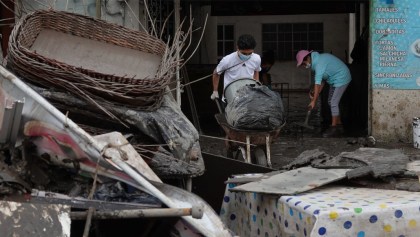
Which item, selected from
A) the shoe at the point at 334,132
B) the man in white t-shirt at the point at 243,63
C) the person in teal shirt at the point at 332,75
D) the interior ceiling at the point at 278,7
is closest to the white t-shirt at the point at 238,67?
the man in white t-shirt at the point at 243,63

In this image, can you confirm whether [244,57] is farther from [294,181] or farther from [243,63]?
[294,181]

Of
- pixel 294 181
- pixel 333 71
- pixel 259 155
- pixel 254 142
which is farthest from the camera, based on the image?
pixel 333 71

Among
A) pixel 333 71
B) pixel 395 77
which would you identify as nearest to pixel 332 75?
pixel 333 71

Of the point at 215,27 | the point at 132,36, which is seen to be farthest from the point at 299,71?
the point at 132,36

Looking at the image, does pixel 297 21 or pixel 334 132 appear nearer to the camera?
pixel 334 132

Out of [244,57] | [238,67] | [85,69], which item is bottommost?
[238,67]

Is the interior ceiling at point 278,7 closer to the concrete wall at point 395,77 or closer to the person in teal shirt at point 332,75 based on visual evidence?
the person in teal shirt at point 332,75

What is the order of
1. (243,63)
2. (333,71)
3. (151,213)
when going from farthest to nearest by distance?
1. (333,71)
2. (243,63)
3. (151,213)

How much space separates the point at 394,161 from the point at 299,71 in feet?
57.7

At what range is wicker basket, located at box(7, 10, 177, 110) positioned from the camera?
464 cm

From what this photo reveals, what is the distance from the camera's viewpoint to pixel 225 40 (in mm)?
21734

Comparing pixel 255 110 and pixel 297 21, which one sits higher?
pixel 297 21

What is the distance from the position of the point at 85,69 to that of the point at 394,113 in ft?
22.7

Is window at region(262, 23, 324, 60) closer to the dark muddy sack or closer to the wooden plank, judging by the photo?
the dark muddy sack
